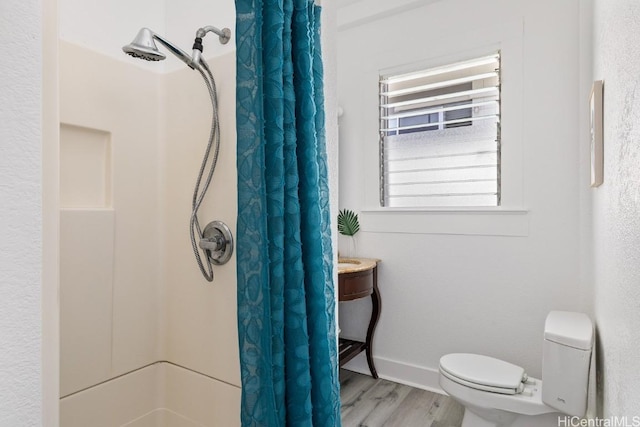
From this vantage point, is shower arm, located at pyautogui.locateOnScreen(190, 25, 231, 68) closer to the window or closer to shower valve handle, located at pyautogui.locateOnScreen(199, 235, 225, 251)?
shower valve handle, located at pyautogui.locateOnScreen(199, 235, 225, 251)

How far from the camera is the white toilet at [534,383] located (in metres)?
1.58

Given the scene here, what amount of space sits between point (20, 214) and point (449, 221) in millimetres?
2310

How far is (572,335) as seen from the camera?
63.8 inches

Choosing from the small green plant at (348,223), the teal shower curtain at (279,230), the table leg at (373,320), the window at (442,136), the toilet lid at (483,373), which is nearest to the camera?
the teal shower curtain at (279,230)

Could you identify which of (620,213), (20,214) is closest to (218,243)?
(20,214)

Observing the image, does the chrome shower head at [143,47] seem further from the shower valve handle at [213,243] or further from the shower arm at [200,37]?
the shower valve handle at [213,243]

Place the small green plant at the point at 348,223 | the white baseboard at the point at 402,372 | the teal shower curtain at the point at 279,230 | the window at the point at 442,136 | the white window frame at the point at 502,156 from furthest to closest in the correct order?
the small green plant at the point at 348,223
the white baseboard at the point at 402,372
the window at the point at 442,136
the white window frame at the point at 502,156
the teal shower curtain at the point at 279,230

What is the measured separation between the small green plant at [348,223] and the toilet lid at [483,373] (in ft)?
3.59

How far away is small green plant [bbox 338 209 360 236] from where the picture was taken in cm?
279

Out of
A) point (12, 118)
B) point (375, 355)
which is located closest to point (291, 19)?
point (12, 118)

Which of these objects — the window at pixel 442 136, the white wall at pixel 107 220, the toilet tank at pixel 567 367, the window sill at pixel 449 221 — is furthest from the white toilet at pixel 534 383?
the white wall at pixel 107 220

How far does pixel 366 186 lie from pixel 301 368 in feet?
6.20

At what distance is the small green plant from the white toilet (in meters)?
1.11

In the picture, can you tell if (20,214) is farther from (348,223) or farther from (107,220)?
(348,223)
